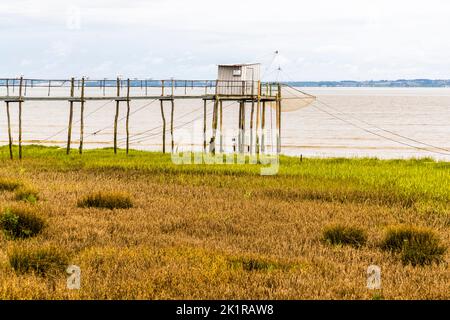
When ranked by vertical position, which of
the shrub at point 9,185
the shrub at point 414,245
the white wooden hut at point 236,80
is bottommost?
the shrub at point 9,185

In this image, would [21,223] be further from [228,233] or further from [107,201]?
[228,233]

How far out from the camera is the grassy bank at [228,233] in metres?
9.13

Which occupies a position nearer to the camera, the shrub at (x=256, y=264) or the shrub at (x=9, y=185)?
the shrub at (x=256, y=264)

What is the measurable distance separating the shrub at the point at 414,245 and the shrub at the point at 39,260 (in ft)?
18.5

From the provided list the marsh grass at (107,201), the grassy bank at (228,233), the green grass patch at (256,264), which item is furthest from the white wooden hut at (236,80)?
the green grass patch at (256,264)

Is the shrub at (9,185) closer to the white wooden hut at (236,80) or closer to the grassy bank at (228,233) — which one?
the grassy bank at (228,233)

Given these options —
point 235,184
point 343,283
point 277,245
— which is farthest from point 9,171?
point 343,283

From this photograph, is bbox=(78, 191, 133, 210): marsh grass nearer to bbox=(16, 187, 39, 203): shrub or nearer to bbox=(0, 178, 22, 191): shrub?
bbox=(16, 187, 39, 203): shrub

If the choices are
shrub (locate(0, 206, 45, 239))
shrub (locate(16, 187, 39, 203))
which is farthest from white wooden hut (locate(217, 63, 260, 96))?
shrub (locate(0, 206, 45, 239))

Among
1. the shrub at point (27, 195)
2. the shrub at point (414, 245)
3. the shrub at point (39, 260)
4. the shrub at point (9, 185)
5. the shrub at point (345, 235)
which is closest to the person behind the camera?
the shrub at point (39, 260)

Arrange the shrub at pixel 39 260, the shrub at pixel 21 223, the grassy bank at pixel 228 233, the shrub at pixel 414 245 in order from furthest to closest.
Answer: the shrub at pixel 21 223 → the shrub at pixel 414 245 → the shrub at pixel 39 260 → the grassy bank at pixel 228 233
